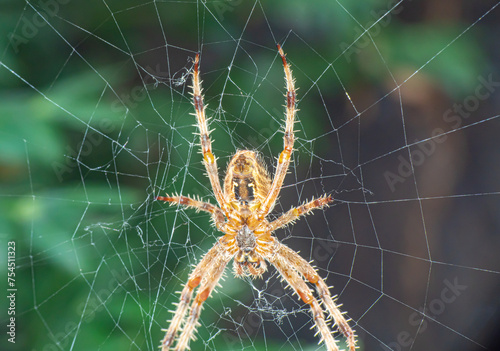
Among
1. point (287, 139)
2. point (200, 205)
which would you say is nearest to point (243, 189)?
point (200, 205)

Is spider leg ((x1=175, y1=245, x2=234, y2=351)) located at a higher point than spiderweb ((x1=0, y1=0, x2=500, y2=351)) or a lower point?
lower

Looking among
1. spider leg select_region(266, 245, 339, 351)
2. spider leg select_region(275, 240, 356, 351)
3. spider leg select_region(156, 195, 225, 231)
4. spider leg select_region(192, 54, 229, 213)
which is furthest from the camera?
spider leg select_region(275, 240, 356, 351)

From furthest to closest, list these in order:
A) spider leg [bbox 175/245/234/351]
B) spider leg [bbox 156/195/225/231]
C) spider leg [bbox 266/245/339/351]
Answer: spider leg [bbox 266/245/339/351] → spider leg [bbox 175/245/234/351] → spider leg [bbox 156/195/225/231]

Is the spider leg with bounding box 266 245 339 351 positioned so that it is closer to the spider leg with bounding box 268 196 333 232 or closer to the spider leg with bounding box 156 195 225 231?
the spider leg with bounding box 268 196 333 232

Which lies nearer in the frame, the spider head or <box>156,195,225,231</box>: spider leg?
<box>156,195,225,231</box>: spider leg

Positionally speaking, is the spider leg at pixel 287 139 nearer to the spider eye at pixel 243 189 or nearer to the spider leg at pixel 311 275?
the spider eye at pixel 243 189

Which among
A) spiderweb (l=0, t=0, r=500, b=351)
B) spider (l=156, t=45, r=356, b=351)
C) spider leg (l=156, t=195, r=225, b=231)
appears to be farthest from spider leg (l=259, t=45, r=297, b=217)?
spiderweb (l=0, t=0, r=500, b=351)

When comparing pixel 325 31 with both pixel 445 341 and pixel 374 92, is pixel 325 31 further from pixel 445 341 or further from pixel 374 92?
pixel 445 341

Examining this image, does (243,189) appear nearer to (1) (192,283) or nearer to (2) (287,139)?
(2) (287,139)
